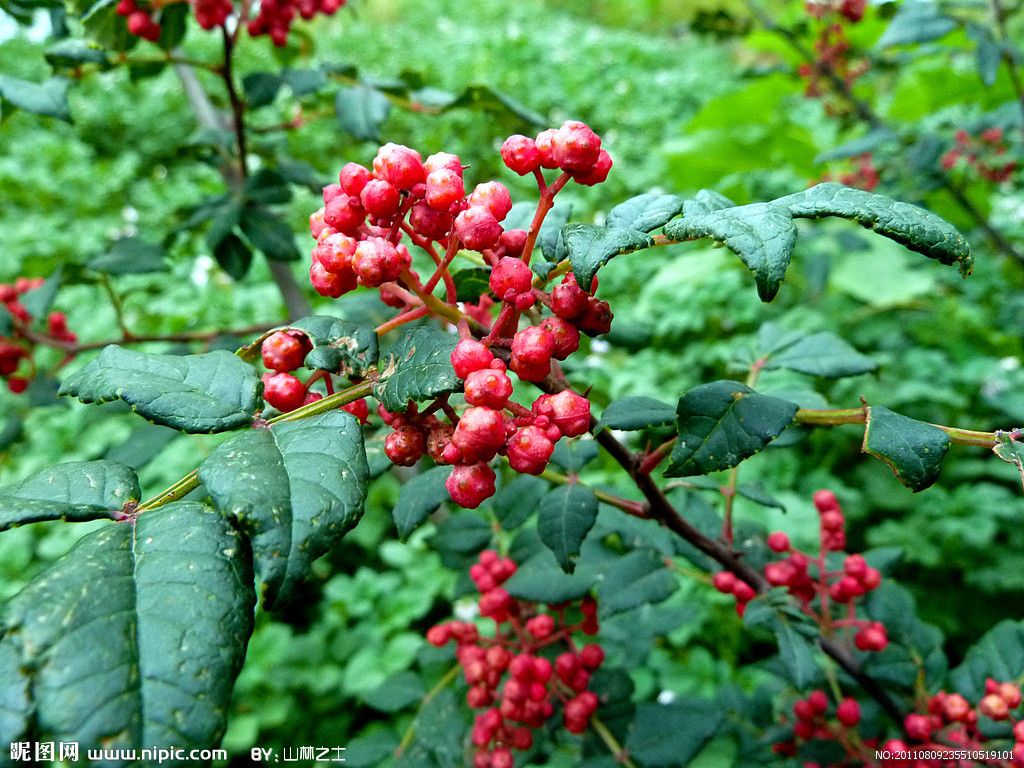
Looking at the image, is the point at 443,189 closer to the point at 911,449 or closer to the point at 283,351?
the point at 283,351

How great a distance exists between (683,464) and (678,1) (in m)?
8.06

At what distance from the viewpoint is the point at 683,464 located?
61 cm

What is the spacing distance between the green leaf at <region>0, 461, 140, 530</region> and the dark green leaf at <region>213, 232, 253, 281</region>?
0.89 meters

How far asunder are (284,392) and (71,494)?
18 cm

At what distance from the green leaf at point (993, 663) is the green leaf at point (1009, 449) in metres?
0.65

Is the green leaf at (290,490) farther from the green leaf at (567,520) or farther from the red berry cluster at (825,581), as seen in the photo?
the red berry cluster at (825,581)

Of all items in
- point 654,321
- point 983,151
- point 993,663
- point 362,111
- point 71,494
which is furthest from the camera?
point 654,321

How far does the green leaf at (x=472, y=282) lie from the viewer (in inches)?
28.7

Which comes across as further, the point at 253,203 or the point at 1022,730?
the point at 253,203

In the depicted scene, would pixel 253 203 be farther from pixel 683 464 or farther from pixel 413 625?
pixel 413 625

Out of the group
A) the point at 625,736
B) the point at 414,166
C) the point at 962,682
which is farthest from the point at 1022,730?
the point at 414,166

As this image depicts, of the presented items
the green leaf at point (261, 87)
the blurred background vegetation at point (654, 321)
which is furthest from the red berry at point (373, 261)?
the green leaf at point (261, 87)

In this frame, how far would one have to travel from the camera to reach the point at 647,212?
1.89 feet

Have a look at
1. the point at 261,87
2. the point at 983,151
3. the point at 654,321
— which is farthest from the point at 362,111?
the point at 983,151
